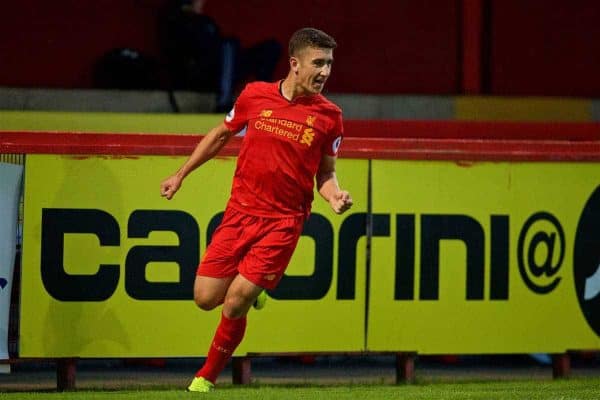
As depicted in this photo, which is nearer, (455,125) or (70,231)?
(70,231)

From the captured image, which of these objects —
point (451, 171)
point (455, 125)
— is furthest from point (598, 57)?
point (451, 171)

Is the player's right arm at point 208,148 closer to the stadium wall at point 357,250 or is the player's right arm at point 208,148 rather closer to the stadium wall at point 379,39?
the stadium wall at point 357,250

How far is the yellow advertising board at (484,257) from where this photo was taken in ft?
31.0

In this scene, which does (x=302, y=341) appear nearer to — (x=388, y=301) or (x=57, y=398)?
(x=388, y=301)

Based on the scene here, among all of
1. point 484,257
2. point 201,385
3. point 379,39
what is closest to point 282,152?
point 201,385

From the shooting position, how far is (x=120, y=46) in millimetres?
13930

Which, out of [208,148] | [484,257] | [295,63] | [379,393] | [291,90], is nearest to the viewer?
[295,63]

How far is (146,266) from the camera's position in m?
9.14

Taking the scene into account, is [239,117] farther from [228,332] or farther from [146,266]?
[146,266]

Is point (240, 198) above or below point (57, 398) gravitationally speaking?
above

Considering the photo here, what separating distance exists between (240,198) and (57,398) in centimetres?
150

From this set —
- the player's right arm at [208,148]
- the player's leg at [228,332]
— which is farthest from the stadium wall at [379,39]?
the player's leg at [228,332]

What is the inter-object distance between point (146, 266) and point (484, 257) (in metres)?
2.16

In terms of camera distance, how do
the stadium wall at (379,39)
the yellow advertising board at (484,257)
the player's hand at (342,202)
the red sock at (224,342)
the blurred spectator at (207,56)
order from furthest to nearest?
the stadium wall at (379,39) → the blurred spectator at (207,56) → the yellow advertising board at (484,257) → the red sock at (224,342) → the player's hand at (342,202)
